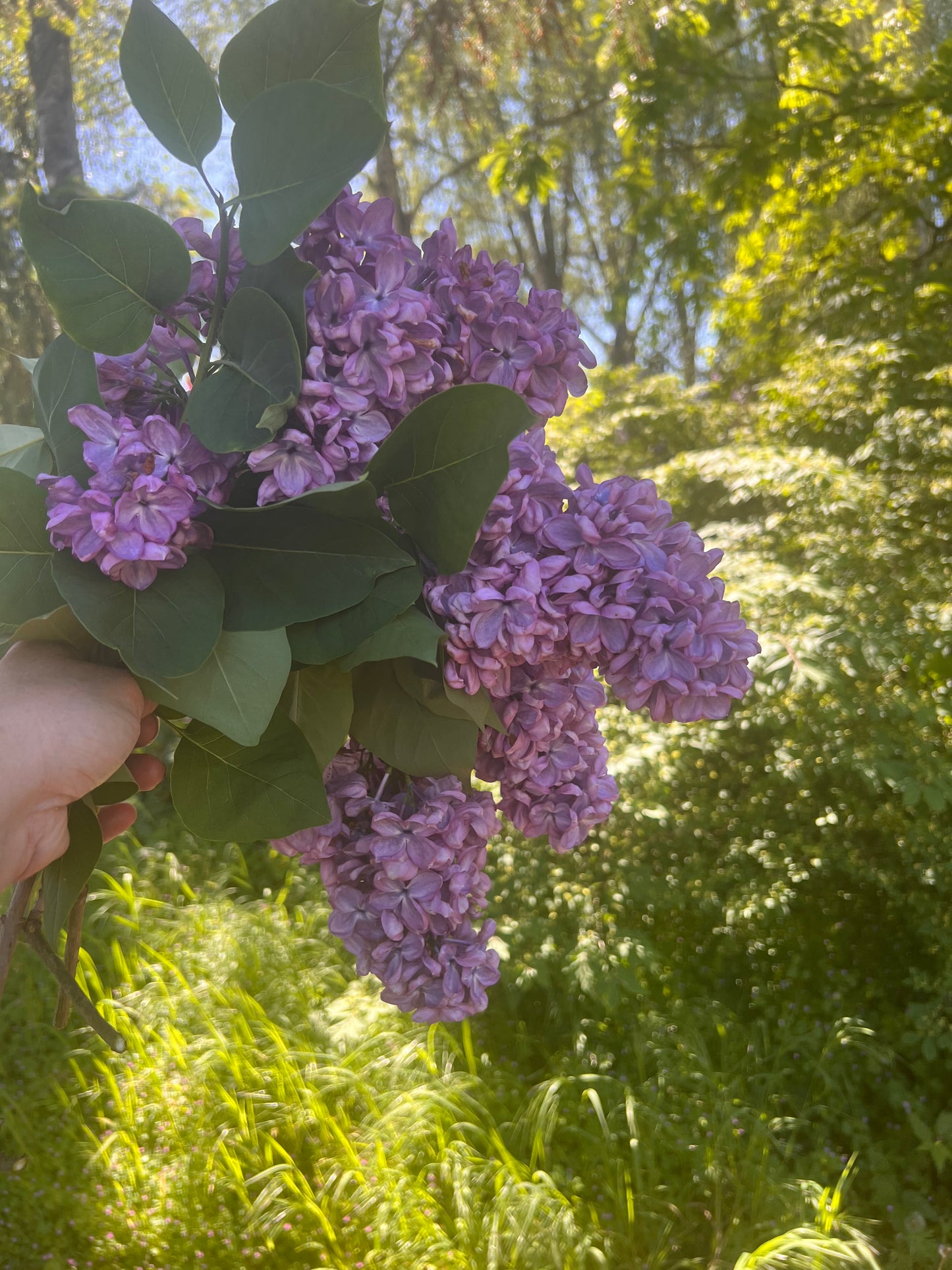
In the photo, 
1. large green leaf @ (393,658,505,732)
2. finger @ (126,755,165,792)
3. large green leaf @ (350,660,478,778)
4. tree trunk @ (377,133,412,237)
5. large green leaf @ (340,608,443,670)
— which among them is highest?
tree trunk @ (377,133,412,237)

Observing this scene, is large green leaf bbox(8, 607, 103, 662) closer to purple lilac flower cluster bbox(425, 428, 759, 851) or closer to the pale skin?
the pale skin

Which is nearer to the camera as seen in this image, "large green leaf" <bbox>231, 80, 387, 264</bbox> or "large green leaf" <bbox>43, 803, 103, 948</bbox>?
"large green leaf" <bbox>231, 80, 387, 264</bbox>

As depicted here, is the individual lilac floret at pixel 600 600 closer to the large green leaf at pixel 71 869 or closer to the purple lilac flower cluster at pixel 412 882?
the purple lilac flower cluster at pixel 412 882

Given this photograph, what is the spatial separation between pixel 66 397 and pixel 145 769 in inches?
13.1

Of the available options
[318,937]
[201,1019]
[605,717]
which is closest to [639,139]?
[605,717]

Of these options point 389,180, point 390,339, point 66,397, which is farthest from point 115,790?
point 389,180

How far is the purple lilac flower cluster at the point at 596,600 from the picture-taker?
434 mm

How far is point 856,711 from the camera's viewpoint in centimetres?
181

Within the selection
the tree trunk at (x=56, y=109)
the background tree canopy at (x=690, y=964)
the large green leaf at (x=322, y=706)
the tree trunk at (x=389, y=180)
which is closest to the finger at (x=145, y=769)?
the large green leaf at (x=322, y=706)

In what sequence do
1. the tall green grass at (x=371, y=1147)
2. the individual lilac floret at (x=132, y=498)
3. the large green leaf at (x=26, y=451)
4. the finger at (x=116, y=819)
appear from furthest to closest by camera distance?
the tall green grass at (x=371, y=1147)
the finger at (x=116, y=819)
the large green leaf at (x=26, y=451)
the individual lilac floret at (x=132, y=498)

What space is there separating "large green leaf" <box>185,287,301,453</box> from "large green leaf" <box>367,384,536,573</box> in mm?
53

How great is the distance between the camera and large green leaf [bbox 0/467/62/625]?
1.52 ft

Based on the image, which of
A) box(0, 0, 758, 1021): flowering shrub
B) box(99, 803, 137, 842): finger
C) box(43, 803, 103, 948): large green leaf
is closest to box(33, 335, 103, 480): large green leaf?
box(0, 0, 758, 1021): flowering shrub

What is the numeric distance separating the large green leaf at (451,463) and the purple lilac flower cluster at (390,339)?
0.06ft
